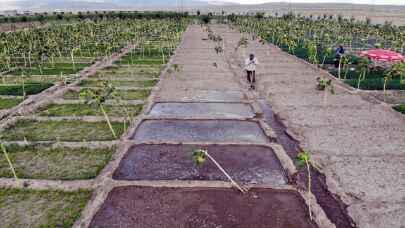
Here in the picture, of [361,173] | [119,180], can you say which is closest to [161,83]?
[119,180]

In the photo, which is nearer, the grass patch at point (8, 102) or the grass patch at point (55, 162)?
the grass patch at point (55, 162)

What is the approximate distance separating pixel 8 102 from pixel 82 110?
4.22m

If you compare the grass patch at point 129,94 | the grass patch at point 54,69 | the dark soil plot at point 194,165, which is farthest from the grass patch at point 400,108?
the grass patch at point 54,69

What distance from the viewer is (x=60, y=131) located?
14492mm

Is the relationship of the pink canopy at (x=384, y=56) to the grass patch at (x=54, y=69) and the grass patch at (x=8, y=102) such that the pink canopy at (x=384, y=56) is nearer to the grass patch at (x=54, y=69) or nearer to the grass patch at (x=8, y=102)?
the grass patch at (x=54, y=69)

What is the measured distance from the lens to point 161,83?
22688 millimetres

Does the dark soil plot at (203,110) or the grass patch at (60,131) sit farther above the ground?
the dark soil plot at (203,110)

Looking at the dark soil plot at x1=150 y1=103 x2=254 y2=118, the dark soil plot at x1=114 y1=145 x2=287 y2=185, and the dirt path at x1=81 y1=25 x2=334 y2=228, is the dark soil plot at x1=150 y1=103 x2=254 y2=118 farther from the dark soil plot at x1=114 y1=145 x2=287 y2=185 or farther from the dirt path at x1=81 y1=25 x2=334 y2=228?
the dark soil plot at x1=114 y1=145 x2=287 y2=185

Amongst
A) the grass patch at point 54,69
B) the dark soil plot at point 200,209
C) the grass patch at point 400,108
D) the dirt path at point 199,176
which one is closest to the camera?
the dark soil plot at point 200,209

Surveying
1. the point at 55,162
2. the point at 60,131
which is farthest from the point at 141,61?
the point at 55,162

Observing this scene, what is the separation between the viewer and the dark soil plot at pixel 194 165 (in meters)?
10.8

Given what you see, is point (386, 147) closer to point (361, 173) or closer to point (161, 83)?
point (361, 173)

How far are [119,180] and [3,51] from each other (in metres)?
26.7

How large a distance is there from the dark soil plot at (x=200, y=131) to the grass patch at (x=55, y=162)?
2030mm
